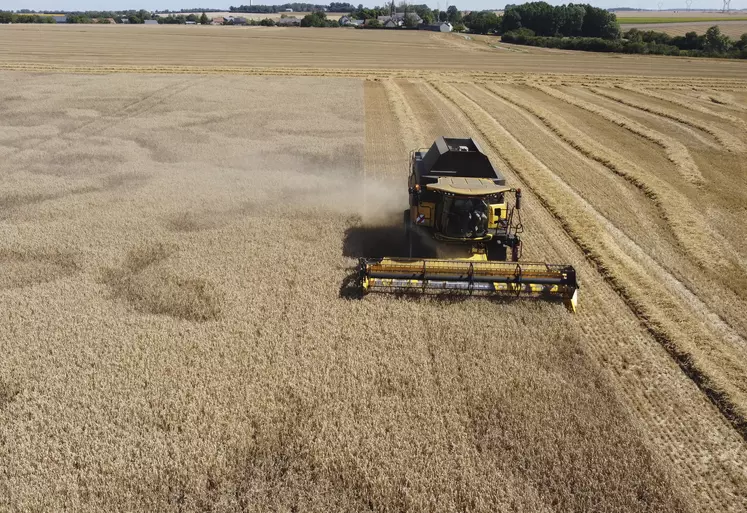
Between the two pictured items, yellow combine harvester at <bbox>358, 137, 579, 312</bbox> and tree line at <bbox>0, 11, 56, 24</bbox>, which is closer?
yellow combine harvester at <bbox>358, 137, 579, 312</bbox>

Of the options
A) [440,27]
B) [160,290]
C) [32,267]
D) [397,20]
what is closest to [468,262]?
[160,290]

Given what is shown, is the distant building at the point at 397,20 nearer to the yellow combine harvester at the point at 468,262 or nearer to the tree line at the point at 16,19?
the tree line at the point at 16,19

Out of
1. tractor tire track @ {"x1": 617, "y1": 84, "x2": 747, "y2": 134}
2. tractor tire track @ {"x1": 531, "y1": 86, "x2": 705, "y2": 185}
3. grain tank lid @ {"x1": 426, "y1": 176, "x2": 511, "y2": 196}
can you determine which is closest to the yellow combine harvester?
grain tank lid @ {"x1": 426, "y1": 176, "x2": 511, "y2": 196}

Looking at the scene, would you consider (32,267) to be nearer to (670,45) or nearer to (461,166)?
(461,166)

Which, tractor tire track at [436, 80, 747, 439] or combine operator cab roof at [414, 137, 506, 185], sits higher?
combine operator cab roof at [414, 137, 506, 185]

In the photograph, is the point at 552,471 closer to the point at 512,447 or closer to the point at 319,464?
the point at 512,447

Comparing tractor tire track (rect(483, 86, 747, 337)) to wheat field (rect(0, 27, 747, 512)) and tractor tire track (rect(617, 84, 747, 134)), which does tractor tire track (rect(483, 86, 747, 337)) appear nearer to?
wheat field (rect(0, 27, 747, 512))

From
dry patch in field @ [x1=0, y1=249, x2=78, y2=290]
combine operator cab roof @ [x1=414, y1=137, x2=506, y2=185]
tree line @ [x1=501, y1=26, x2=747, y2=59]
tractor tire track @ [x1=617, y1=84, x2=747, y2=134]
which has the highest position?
tree line @ [x1=501, y1=26, x2=747, y2=59]

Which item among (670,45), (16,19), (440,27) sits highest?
(16,19)

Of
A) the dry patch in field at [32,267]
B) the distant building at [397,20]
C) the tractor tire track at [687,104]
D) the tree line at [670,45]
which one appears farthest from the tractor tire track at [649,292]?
the distant building at [397,20]
